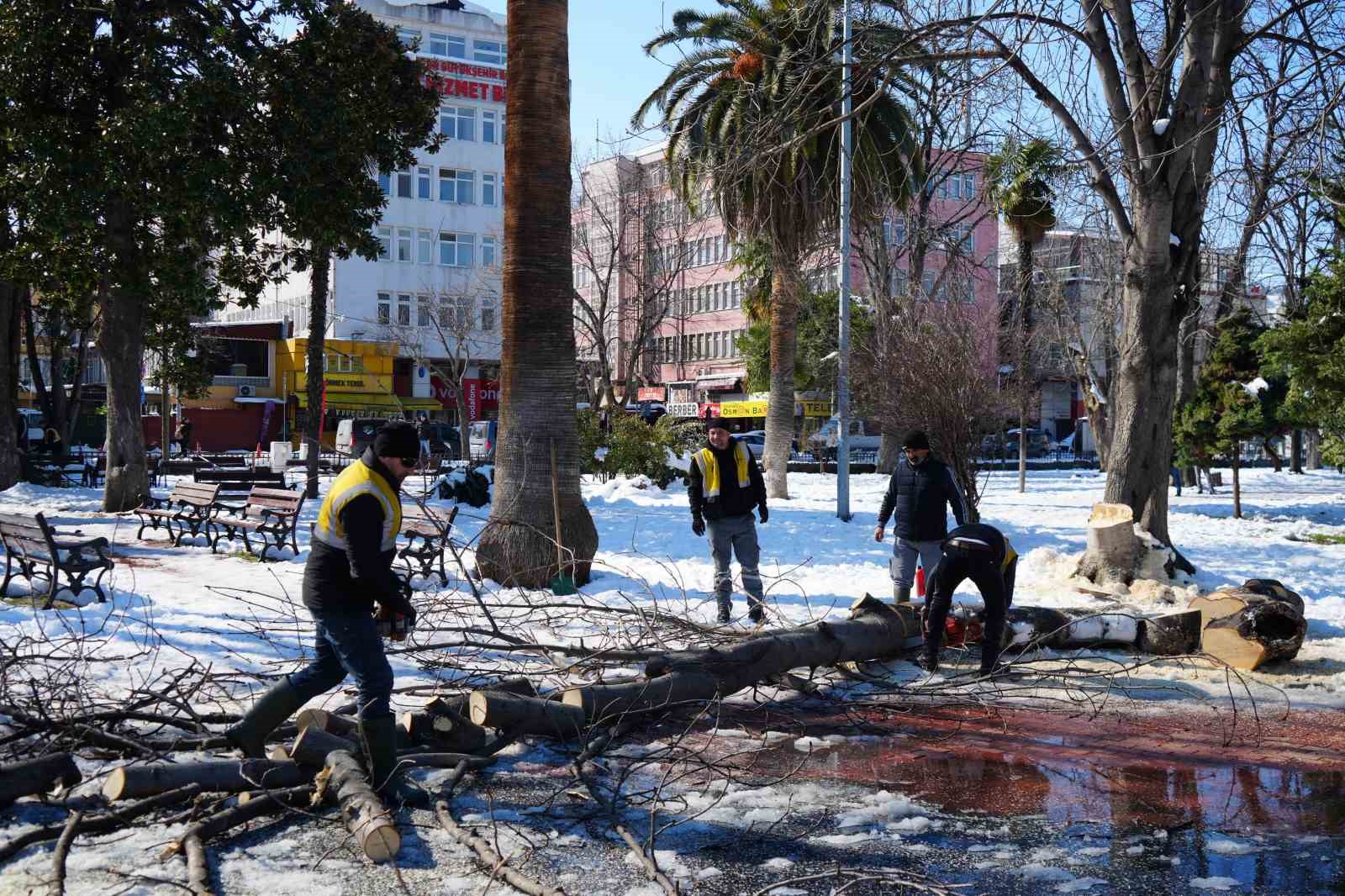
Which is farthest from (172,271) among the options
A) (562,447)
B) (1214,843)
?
(1214,843)

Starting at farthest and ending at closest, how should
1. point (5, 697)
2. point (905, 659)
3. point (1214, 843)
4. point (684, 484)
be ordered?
point (684, 484)
point (905, 659)
point (5, 697)
point (1214, 843)

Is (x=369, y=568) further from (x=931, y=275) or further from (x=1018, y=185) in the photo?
(x=931, y=275)

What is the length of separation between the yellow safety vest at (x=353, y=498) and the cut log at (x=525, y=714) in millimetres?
917

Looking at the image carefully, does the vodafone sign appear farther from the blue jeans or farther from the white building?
the blue jeans

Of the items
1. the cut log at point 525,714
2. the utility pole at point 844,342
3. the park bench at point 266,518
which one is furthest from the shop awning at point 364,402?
the cut log at point 525,714

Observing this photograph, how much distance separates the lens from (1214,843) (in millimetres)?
4730

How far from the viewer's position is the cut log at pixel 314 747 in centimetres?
507

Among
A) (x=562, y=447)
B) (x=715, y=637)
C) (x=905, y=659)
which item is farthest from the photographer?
(x=562, y=447)

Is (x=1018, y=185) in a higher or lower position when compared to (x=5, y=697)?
higher

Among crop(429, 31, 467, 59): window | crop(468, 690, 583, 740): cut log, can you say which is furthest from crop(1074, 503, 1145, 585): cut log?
crop(429, 31, 467, 59): window

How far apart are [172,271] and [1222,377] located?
753 inches

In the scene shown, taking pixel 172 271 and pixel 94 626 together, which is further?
pixel 172 271

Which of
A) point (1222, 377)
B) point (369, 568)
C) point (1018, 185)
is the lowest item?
point (369, 568)

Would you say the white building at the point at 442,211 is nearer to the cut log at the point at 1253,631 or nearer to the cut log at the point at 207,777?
the cut log at the point at 1253,631
